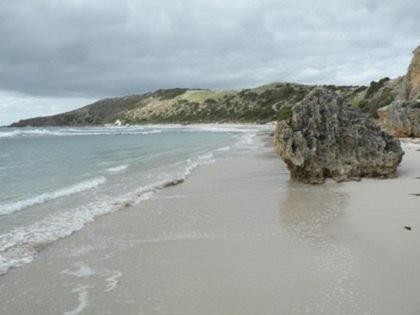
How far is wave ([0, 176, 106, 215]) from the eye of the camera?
1276 centimetres

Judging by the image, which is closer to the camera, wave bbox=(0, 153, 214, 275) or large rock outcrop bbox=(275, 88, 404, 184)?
wave bbox=(0, 153, 214, 275)

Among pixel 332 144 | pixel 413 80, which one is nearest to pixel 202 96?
pixel 413 80

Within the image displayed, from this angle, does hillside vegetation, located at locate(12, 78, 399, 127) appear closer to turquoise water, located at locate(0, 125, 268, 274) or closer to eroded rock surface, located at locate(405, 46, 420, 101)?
eroded rock surface, located at locate(405, 46, 420, 101)

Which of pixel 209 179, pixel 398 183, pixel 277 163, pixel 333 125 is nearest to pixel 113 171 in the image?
pixel 209 179

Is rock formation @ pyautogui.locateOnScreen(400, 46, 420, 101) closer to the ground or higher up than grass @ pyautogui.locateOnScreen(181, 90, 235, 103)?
closer to the ground

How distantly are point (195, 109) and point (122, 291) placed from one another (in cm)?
15371

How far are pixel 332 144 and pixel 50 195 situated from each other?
9502mm

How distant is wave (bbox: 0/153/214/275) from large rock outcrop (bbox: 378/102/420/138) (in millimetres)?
22416

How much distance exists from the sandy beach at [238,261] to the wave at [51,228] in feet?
0.97

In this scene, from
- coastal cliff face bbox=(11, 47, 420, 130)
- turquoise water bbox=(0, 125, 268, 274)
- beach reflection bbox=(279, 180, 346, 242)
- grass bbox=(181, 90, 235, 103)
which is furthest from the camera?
grass bbox=(181, 90, 235, 103)

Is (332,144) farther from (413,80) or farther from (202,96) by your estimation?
(202,96)

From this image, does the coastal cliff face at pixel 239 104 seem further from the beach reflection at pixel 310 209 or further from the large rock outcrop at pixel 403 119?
the beach reflection at pixel 310 209

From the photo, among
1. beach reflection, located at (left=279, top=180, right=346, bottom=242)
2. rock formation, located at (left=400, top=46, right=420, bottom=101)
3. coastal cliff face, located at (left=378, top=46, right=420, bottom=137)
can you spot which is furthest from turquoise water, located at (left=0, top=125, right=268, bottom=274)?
rock formation, located at (left=400, top=46, right=420, bottom=101)

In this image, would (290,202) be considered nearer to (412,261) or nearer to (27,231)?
(412,261)
